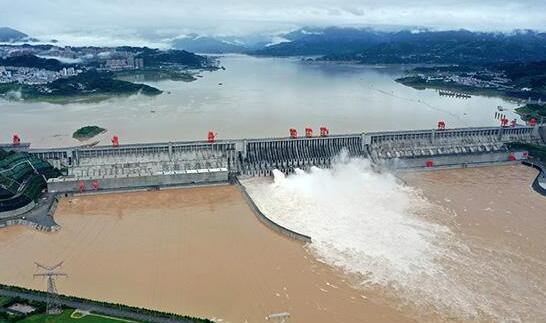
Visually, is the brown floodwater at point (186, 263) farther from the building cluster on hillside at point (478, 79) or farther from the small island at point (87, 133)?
the building cluster on hillside at point (478, 79)

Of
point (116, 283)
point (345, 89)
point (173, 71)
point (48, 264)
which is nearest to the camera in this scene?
point (116, 283)

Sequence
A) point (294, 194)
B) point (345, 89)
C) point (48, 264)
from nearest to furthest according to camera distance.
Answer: point (48, 264) → point (294, 194) → point (345, 89)

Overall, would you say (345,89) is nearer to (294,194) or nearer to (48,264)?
(294,194)

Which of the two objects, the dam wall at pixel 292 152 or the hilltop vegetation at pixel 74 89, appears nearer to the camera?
the dam wall at pixel 292 152

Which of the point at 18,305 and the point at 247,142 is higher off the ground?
the point at 247,142

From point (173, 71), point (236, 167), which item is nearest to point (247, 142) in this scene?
point (236, 167)

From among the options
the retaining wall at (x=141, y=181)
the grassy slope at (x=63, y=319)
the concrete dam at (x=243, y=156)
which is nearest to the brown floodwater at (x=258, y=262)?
the retaining wall at (x=141, y=181)

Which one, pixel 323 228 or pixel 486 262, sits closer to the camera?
pixel 486 262
